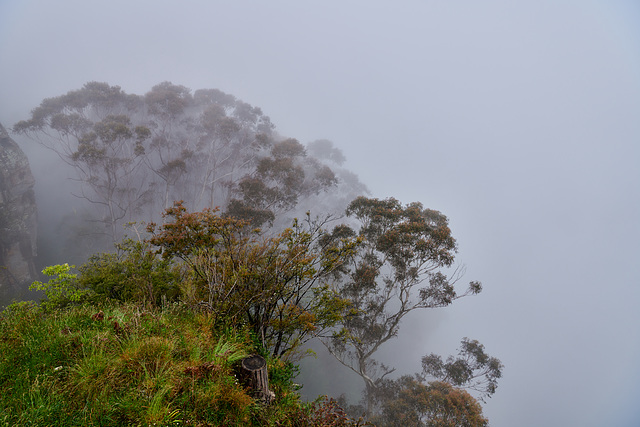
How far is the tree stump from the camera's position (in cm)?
371

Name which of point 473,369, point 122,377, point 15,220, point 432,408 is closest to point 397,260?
point 432,408

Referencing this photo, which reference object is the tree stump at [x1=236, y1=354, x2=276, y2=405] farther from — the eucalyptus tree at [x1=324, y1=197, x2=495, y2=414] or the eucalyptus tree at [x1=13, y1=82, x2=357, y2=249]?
the eucalyptus tree at [x1=13, y1=82, x2=357, y2=249]

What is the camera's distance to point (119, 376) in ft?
9.42

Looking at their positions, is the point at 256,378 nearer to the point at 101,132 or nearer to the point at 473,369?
the point at 473,369

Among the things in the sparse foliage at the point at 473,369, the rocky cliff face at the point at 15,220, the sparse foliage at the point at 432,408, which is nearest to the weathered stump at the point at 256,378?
the sparse foliage at the point at 432,408

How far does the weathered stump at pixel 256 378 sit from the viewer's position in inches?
146

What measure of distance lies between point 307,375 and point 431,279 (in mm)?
21025

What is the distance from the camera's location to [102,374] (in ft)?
8.99

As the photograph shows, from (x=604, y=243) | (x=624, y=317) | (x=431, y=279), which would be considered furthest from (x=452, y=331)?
(x=604, y=243)

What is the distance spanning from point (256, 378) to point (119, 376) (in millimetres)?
1680

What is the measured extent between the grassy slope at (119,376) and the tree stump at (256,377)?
0.13 m

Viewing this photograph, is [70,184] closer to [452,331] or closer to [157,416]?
[157,416]

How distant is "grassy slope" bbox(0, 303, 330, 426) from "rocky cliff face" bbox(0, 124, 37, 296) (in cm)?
2627

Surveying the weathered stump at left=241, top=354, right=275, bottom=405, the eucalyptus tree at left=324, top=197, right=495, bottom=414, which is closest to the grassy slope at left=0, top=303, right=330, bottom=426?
the weathered stump at left=241, top=354, right=275, bottom=405
